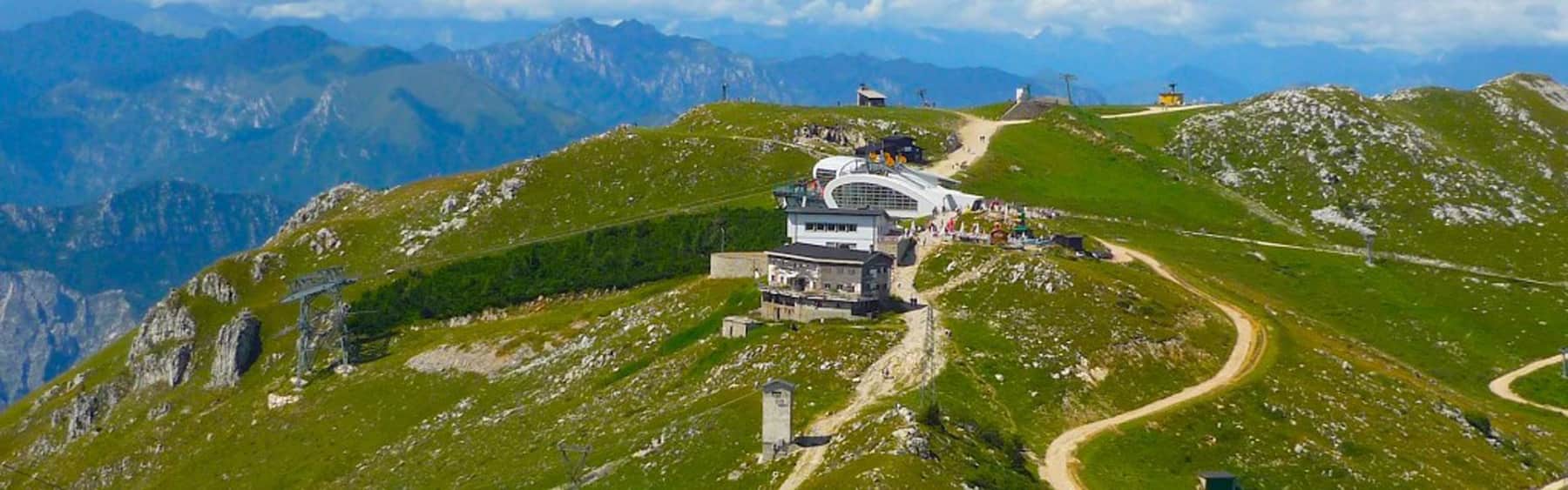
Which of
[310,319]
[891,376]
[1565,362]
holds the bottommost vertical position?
[310,319]

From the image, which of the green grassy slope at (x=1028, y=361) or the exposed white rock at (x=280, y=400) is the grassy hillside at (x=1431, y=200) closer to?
the green grassy slope at (x=1028, y=361)

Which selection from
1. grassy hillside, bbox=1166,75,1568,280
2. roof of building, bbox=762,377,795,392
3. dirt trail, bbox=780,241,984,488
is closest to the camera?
dirt trail, bbox=780,241,984,488

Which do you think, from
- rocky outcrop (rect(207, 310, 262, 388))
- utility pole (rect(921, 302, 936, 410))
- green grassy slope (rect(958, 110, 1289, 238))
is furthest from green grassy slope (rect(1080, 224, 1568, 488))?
rocky outcrop (rect(207, 310, 262, 388))

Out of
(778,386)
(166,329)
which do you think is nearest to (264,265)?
(166,329)

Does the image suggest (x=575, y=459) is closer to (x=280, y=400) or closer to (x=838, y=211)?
(x=838, y=211)

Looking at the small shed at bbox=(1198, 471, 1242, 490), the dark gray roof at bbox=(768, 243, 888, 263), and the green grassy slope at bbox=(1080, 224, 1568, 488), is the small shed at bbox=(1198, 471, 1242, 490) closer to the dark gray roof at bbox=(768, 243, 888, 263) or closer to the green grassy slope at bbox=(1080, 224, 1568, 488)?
the green grassy slope at bbox=(1080, 224, 1568, 488)

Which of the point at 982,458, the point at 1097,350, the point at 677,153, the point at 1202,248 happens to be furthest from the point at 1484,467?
the point at 677,153
